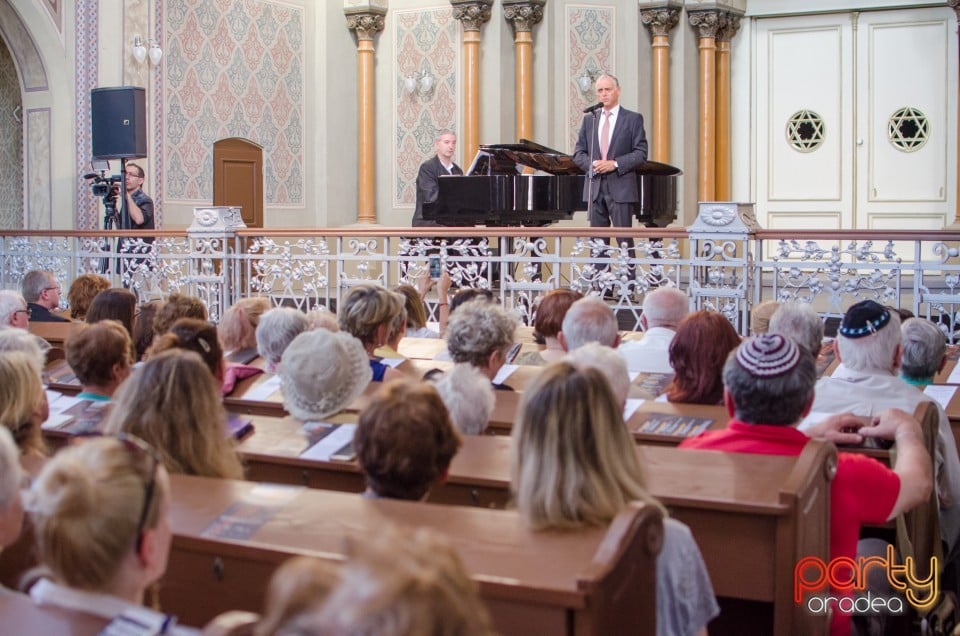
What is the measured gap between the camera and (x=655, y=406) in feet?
10.7

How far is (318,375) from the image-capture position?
301 centimetres

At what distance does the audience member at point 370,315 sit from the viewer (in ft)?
13.6

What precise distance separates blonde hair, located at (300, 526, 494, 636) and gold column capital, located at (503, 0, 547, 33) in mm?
10230

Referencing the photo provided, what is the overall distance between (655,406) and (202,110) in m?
7.77

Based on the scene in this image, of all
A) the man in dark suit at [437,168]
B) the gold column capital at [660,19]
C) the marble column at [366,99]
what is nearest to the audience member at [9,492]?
the man in dark suit at [437,168]

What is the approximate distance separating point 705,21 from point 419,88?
9.22 feet

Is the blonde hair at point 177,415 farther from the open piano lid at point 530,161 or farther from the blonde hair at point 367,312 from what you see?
the open piano lid at point 530,161

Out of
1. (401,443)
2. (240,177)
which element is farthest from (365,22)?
(401,443)

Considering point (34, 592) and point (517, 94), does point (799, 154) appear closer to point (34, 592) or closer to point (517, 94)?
point (517, 94)

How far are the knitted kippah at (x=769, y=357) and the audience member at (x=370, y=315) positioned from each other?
1735 millimetres

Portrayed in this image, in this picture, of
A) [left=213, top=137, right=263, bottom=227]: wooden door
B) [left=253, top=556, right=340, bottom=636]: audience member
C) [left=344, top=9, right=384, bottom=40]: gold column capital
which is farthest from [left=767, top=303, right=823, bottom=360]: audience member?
[left=344, top=9, right=384, bottom=40]: gold column capital

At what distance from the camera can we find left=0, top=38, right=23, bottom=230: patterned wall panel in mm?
10461

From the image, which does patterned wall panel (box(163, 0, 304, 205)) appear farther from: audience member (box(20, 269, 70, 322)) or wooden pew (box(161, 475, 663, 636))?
wooden pew (box(161, 475, 663, 636))

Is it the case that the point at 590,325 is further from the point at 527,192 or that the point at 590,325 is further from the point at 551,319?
the point at 527,192
